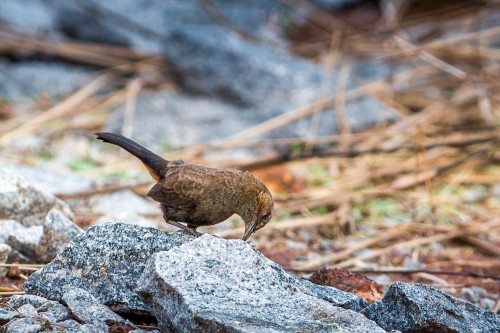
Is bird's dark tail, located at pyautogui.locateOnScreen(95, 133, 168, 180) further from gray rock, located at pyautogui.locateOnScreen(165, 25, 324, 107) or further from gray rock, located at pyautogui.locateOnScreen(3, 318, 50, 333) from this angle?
gray rock, located at pyautogui.locateOnScreen(165, 25, 324, 107)

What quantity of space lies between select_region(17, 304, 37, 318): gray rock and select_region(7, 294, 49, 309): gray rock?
5 centimetres

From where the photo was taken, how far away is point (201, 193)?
10.6 ft

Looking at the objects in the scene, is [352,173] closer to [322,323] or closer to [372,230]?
[372,230]

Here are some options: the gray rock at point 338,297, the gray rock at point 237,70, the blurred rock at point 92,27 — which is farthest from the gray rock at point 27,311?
the blurred rock at point 92,27

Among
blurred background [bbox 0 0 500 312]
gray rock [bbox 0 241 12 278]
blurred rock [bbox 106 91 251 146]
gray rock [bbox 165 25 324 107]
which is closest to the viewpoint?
gray rock [bbox 0 241 12 278]

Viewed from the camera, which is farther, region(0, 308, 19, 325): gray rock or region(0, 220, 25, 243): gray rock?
region(0, 220, 25, 243): gray rock

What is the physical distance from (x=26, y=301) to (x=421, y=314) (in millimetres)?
1283

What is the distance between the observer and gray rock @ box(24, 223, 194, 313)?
2.73m

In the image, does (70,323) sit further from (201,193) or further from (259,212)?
(259,212)

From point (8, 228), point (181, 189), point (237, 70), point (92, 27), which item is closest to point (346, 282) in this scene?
point (181, 189)

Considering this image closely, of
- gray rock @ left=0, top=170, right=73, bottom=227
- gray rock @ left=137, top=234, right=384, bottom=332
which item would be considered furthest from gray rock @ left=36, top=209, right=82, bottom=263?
gray rock @ left=137, top=234, right=384, bottom=332

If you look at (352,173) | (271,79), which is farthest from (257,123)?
(352,173)

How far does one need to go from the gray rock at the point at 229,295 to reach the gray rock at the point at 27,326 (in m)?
0.30

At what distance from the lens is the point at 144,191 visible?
5.23m
